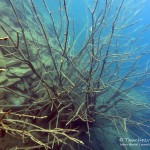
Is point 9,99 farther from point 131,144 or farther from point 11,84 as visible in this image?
point 131,144

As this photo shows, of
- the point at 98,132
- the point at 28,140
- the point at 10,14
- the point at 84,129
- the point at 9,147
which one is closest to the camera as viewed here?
the point at 9,147

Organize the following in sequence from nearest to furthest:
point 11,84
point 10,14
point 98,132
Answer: point 11,84
point 98,132
point 10,14

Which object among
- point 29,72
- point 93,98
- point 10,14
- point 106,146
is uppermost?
point 10,14

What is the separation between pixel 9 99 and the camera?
10.3 feet

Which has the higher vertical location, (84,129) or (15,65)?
(15,65)

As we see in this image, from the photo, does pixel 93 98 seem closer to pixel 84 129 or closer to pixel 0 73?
pixel 84 129

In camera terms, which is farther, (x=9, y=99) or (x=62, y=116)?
(x=62, y=116)

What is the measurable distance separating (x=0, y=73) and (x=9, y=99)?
476 mm

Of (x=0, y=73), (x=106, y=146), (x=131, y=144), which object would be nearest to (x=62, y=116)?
(x=0, y=73)

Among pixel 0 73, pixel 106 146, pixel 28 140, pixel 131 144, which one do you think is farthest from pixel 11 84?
pixel 131 144

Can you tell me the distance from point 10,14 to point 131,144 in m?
4.66

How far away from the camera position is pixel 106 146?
4574mm

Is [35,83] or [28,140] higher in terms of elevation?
[35,83]

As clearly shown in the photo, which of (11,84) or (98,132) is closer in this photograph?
(11,84)
